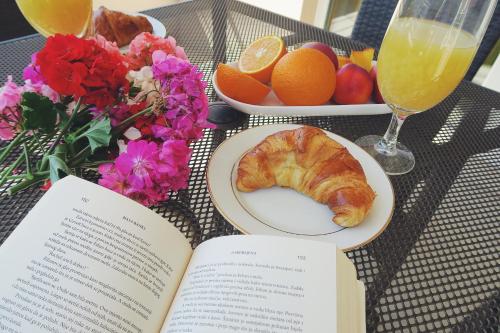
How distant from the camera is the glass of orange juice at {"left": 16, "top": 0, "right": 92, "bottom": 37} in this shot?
2.48ft

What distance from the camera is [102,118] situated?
53 centimetres

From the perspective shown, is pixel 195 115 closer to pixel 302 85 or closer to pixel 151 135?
pixel 151 135

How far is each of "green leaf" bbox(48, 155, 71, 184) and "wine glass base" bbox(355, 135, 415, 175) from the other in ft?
1.82

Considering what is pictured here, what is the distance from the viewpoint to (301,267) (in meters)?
0.41

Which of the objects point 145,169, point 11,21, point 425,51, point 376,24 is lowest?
point 11,21

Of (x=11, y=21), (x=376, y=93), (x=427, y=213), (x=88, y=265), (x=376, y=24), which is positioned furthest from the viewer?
(x=11, y=21)

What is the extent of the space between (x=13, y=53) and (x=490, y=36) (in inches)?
57.2

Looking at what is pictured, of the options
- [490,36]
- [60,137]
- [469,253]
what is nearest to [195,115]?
[60,137]

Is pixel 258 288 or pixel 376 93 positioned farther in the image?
pixel 376 93

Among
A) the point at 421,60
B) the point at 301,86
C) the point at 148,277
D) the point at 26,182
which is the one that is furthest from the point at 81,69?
the point at 421,60

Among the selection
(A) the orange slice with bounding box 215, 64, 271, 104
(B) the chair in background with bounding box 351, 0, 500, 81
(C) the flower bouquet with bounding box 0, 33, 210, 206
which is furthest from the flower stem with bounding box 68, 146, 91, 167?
(B) the chair in background with bounding box 351, 0, 500, 81

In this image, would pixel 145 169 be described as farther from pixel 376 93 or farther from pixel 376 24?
pixel 376 24

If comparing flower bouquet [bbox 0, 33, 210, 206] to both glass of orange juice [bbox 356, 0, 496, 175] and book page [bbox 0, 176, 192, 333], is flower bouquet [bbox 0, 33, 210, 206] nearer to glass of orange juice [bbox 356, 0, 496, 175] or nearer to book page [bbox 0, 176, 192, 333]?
book page [bbox 0, 176, 192, 333]

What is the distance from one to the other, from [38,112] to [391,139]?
2.10 feet
